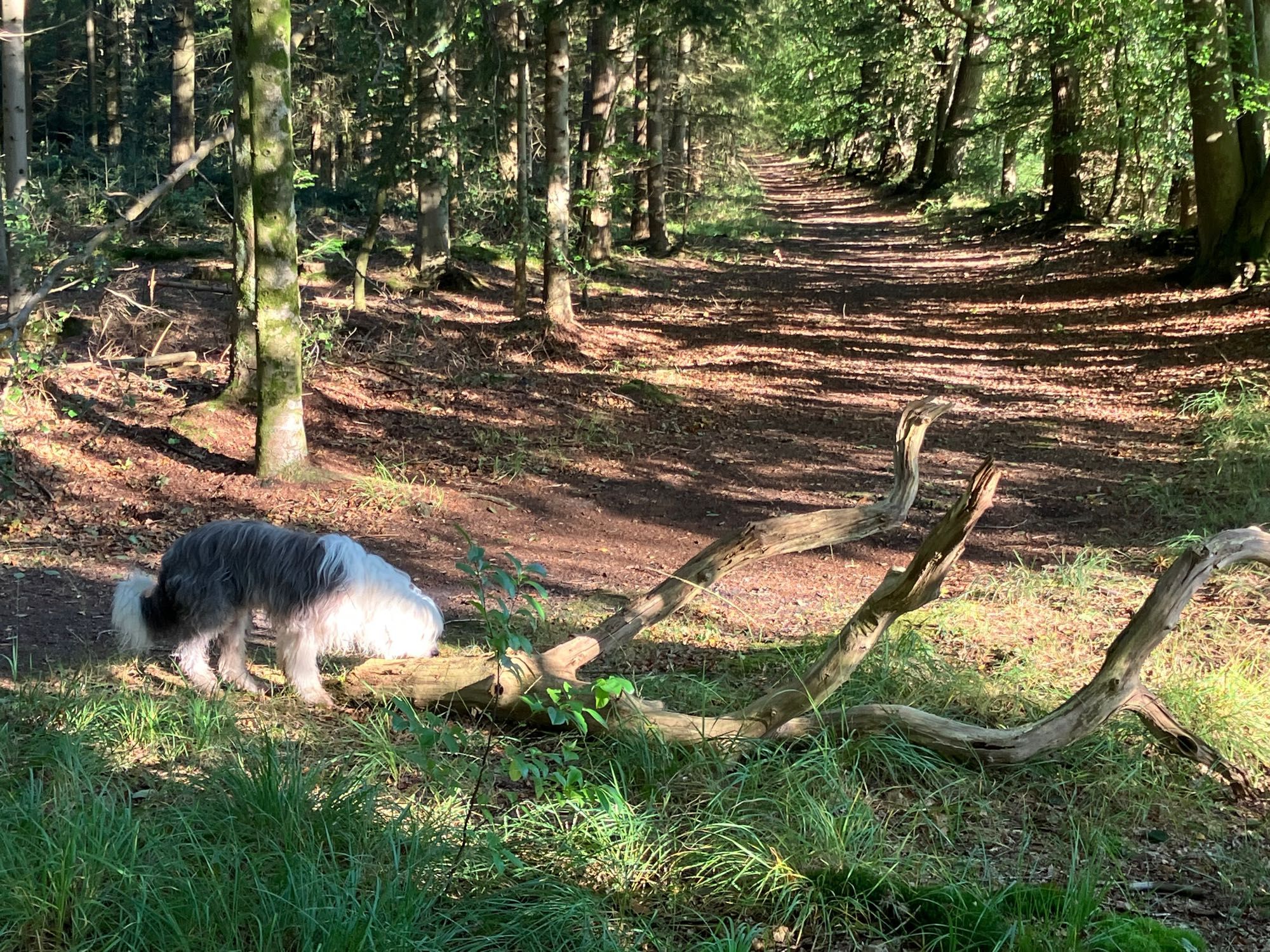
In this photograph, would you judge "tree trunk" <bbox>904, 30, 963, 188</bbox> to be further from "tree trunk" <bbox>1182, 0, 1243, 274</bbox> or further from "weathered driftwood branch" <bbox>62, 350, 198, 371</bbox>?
"weathered driftwood branch" <bbox>62, 350, 198, 371</bbox>

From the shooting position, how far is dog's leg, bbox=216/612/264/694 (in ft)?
16.0

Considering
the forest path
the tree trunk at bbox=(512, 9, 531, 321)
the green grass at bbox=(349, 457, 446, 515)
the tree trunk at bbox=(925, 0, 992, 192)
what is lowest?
the green grass at bbox=(349, 457, 446, 515)

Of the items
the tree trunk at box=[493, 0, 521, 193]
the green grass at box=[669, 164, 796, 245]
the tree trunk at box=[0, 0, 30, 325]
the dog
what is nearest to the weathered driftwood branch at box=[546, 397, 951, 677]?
the dog

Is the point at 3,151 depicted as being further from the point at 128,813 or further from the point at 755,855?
the point at 755,855

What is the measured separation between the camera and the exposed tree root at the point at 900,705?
428 cm

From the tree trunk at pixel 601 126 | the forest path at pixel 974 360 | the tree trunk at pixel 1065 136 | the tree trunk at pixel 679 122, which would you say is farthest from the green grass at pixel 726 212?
the tree trunk at pixel 1065 136

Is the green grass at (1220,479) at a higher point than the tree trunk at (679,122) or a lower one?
lower

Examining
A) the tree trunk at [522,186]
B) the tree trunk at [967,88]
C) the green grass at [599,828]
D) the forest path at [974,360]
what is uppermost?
the tree trunk at [967,88]

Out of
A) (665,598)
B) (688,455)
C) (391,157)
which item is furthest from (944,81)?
(665,598)

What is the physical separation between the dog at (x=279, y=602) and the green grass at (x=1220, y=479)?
542cm

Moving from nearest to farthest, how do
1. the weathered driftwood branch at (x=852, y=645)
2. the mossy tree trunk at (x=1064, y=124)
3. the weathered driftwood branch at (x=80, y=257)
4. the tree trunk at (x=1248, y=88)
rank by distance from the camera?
the weathered driftwood branch at (x=852, y=645) → the weathered driftwood branch at (x=80, y=257) → the tree trunk at (x=1248, y=88) → the mossy tree trunk at (x=1064, y=124)

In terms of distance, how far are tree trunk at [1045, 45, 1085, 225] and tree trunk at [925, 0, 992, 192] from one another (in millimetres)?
2517

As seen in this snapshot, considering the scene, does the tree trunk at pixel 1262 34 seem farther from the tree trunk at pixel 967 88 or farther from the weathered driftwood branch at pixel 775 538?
the weathered driftwood branch at pixel 775 538

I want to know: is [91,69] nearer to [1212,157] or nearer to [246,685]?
[1212,157]
